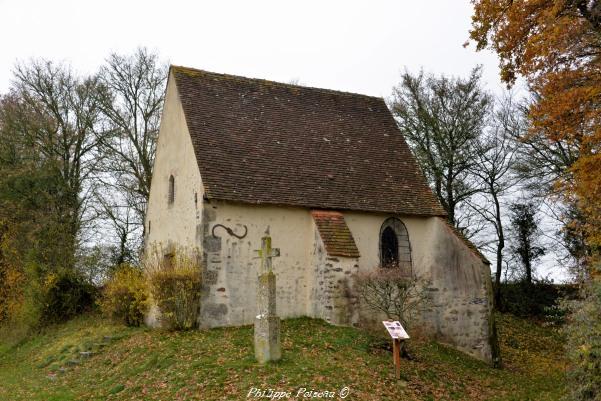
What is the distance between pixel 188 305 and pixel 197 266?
1103 mm

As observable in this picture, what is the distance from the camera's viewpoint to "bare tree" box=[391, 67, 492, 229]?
1023 inches

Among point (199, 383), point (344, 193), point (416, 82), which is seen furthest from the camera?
point (416, 82)

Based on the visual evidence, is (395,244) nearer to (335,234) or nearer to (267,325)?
(335,234)

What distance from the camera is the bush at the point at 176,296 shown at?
14797 millimetres

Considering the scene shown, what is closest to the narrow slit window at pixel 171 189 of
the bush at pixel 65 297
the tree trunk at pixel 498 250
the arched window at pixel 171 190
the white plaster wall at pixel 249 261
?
the arched window at pixel 171 190

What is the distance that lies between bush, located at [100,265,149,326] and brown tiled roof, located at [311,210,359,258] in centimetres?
565

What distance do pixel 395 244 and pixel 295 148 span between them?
4.44m

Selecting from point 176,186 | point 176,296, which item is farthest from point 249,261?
point 176,186

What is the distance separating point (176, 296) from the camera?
14.8 metres

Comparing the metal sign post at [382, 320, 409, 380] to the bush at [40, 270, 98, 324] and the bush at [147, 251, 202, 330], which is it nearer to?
the bush at [147, 251, 202, 330]

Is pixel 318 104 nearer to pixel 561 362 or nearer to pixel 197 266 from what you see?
pixel 197 266

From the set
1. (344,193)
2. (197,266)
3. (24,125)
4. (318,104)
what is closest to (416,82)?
(318,104)

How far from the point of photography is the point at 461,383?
41.7 feet

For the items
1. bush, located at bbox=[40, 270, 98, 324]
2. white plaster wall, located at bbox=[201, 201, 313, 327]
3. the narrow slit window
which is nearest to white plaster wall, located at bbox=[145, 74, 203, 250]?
the narrow slit window
